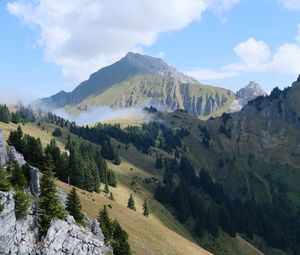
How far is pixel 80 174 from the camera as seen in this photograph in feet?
359

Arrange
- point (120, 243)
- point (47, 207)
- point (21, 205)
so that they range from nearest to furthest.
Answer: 1. point (21, 205)
2. point (47, 207)
3. point (120, 243)

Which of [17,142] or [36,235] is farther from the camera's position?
[17,142]

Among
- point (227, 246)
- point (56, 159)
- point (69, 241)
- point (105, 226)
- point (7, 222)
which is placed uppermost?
point (56, 159)

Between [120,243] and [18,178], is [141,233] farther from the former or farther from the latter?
[18,178]

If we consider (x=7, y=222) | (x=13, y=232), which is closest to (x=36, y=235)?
(x=13, y=232)

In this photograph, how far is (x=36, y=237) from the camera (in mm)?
57531

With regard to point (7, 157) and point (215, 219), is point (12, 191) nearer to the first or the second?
point (7, 157)

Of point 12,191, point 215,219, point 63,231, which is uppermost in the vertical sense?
point 12,191

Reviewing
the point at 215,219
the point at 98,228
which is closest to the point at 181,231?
the point at 215,219

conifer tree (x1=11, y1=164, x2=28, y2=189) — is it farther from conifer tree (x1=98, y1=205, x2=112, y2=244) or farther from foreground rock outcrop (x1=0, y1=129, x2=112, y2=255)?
→ conifer tree (x1=98, y1=205, x2=112, y2=244)

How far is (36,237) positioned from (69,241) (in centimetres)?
486

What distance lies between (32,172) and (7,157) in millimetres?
8005

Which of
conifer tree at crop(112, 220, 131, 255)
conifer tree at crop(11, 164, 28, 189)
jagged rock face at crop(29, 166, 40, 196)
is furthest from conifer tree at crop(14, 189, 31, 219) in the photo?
conifer tree at crop(112, 220, 131, 255)

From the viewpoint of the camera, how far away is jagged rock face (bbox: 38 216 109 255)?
5747 cm
